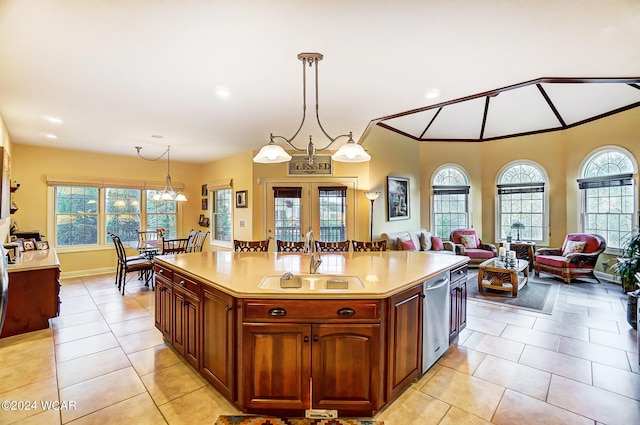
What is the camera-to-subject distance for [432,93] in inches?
133

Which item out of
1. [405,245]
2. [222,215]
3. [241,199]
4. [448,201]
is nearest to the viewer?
[405,245]

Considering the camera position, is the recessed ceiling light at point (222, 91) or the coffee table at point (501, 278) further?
the coffee table at point (501, 278)

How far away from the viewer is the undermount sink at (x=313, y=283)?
1.99 m

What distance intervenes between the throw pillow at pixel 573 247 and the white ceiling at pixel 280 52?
3.46 metres

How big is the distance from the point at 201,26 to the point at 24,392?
305cm

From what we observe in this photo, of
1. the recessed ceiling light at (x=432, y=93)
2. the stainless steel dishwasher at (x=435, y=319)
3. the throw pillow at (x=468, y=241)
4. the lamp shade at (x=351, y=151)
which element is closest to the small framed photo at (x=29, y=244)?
the lamp shade at (x=351, y=151)

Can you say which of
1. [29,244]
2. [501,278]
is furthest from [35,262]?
[501,278]

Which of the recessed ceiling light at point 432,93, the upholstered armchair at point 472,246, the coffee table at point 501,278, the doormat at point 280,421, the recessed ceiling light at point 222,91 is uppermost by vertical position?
the recessed ceiling light at point 432,93

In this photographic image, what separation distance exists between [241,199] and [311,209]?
157 cm

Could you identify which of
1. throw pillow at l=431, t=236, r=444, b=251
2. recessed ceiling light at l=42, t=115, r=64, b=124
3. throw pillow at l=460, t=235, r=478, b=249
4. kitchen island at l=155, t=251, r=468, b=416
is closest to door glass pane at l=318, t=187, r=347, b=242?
throw pillow at l=431, t=236, r=444, b=251

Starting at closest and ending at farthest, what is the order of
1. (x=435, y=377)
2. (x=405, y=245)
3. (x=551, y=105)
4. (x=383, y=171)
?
(x=435, y=377)
(x=551, y=105)
(x=405, y=245)
(x=383, y=171)

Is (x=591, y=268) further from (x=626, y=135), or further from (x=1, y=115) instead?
(x=1, y=115)

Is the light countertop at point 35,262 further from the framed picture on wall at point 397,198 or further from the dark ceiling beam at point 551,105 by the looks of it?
the dark ceiling beam at point 551,105

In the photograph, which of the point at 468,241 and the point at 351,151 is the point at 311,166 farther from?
the point at 468,241
